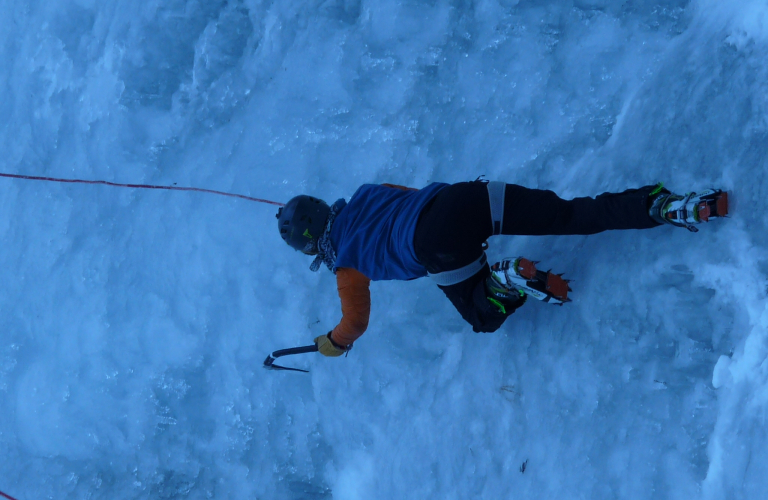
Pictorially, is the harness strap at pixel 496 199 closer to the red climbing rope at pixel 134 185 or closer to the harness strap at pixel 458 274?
the harness strap at pixel 458 274

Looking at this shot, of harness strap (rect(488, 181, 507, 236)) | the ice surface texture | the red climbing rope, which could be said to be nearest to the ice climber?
harness strap (rect(488, 181, 507, 236))

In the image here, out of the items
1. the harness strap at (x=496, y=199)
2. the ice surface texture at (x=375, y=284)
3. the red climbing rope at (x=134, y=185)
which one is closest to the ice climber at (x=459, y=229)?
the harness strap at (x=496, y=199)

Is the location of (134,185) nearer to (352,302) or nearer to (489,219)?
(352,302)

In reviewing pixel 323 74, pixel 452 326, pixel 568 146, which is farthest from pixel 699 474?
pixel 323 74

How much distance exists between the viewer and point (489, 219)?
2.27m

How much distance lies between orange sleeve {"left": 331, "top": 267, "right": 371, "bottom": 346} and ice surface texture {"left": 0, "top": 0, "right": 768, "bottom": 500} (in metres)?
0.57

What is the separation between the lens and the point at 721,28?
7.43ft

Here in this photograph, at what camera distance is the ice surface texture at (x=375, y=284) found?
202 cm

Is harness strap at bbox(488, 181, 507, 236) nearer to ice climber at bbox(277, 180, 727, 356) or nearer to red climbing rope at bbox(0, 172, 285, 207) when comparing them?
ice climber at bbox(277, 180, 727, 356)

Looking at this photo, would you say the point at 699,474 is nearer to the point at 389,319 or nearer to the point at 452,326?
the point at 452,326

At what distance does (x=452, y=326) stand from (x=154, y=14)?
324cm

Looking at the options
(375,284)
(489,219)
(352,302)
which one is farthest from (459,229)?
(375,284)

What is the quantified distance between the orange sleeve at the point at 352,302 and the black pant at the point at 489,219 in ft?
1.31

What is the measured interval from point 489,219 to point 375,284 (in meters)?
1.38
